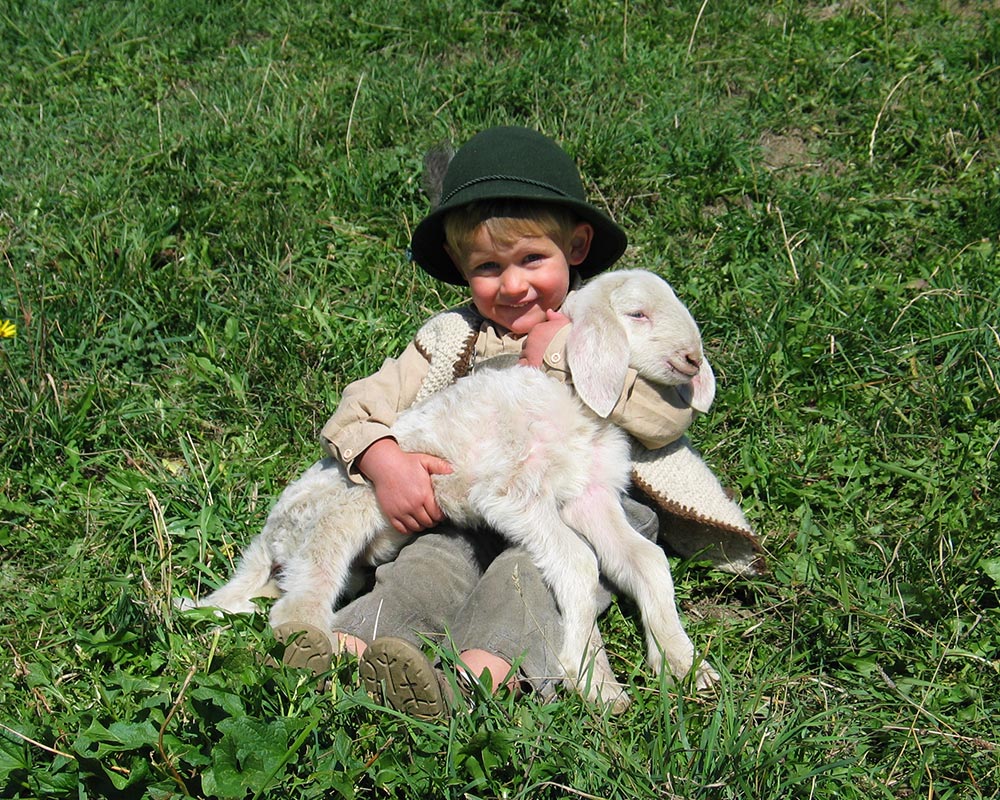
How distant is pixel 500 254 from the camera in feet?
11.5

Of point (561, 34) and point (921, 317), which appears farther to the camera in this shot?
point (561, 34)

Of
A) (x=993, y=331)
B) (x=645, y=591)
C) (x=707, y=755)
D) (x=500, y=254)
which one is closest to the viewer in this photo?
(x=707, y=755)

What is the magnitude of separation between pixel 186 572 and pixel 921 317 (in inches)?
127

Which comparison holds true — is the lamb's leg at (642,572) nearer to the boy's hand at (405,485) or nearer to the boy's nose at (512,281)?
the boy's hand at (405,485)

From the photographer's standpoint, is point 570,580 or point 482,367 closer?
point 570,580

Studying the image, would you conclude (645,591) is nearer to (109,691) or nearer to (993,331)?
(109,691)

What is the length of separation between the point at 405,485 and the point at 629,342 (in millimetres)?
867

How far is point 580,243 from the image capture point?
3.76m

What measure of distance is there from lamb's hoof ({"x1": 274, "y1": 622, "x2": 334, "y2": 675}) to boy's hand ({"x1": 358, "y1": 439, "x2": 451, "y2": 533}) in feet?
1.97

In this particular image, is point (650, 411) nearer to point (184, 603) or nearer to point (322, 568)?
point (322, 568)

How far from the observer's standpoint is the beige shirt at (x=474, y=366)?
3.32 metres

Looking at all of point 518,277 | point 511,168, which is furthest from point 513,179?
point 518,277

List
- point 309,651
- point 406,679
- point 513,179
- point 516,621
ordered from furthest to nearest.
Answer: point 513,179 < point 516,621 < point 309,651 < point 406,679

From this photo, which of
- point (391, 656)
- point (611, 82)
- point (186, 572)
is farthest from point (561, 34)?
point (391, 656)
